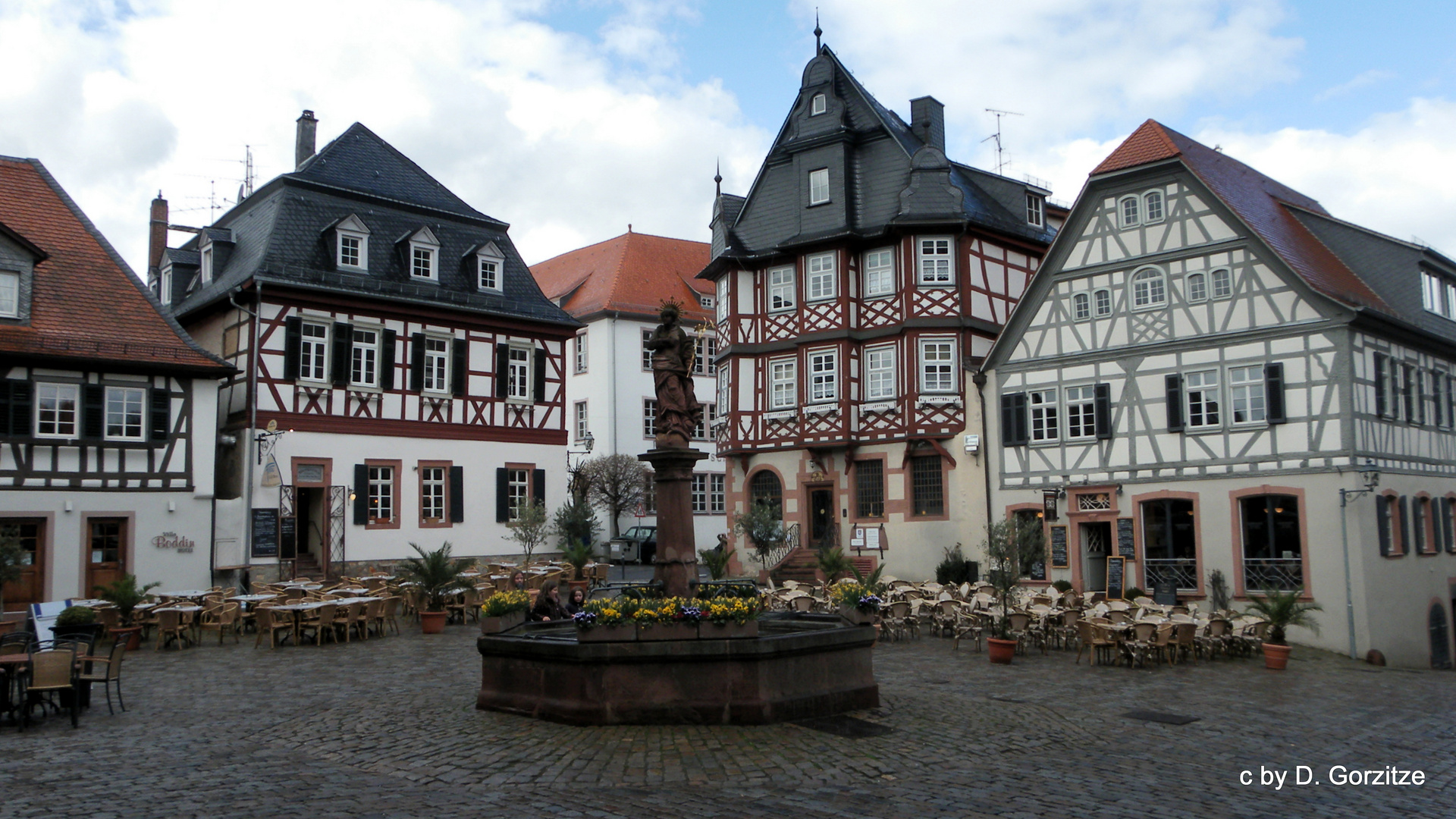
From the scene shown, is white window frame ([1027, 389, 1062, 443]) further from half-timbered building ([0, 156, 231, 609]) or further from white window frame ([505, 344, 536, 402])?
half-timbered building ([0, 156, 231, 609])

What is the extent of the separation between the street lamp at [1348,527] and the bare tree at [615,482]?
25344mm

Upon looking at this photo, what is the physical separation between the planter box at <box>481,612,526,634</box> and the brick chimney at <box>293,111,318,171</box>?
89.0 feet

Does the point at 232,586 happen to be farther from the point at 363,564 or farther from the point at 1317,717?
the point at 1317,717

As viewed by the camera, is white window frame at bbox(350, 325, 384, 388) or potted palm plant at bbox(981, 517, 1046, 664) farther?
white window frame at bbox(350, 325, 384, 388)

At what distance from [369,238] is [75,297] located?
7.84m

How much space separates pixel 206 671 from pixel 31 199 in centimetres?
1677

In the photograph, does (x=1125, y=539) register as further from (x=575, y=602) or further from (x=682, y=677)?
(x=682, y=677)

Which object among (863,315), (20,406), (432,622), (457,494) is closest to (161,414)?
(20,406)

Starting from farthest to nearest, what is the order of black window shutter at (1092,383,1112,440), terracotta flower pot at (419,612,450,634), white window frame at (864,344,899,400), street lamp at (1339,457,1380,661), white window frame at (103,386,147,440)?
white window frame at (864,344,899,400)
black window shutter at (1092,383,1112,440)
white window frame at (103,386,147,440)
street lamp at (1339,457,1380,661)
terracotta flower pot at (419,612,450,634)

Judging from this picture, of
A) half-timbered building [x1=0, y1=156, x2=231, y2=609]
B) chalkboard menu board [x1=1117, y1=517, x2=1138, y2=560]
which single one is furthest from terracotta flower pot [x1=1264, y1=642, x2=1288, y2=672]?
half-timbered building [x1=0, y1=156, x2=231, y2=609]

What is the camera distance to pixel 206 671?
15.6 m

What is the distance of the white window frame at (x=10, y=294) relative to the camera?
23719mm

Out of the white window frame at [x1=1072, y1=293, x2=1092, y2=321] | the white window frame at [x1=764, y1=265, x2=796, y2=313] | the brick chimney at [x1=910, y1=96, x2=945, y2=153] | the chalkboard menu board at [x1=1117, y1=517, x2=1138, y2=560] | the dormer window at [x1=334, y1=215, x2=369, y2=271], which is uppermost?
the brick chimney at [x1=910, y1=96, x2=945, y2=153]

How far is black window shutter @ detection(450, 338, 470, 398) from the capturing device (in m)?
31.3
